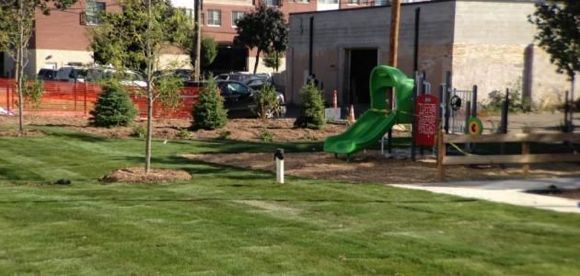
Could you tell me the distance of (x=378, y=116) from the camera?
16953 mm

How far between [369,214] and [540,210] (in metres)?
2.32

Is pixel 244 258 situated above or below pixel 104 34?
below

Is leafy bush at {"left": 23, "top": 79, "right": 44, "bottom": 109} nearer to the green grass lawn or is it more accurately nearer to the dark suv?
the green grass lawn

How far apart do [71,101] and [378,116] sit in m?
17.8

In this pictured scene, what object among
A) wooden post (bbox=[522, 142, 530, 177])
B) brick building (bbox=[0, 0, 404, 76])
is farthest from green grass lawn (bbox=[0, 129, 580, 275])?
brick building (bbox=[0, 0, 404, 76])

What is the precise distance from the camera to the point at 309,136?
22.3 m

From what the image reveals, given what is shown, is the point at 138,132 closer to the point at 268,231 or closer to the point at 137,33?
the point at 137,33

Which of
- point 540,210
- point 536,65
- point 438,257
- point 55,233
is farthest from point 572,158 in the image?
A: point 536,65

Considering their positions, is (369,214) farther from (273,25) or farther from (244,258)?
(273,25)

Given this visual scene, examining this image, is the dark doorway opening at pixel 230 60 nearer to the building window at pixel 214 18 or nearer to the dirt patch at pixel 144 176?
the building window at pixel 214 18

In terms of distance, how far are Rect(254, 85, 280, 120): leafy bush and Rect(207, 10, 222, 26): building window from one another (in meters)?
51.0

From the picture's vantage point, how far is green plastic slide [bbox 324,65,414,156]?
1594 cm

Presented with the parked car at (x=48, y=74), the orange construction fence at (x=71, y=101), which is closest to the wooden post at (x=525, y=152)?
the orange construction fence at (x=71, y=101)

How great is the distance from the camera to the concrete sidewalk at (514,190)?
34.5 ft
